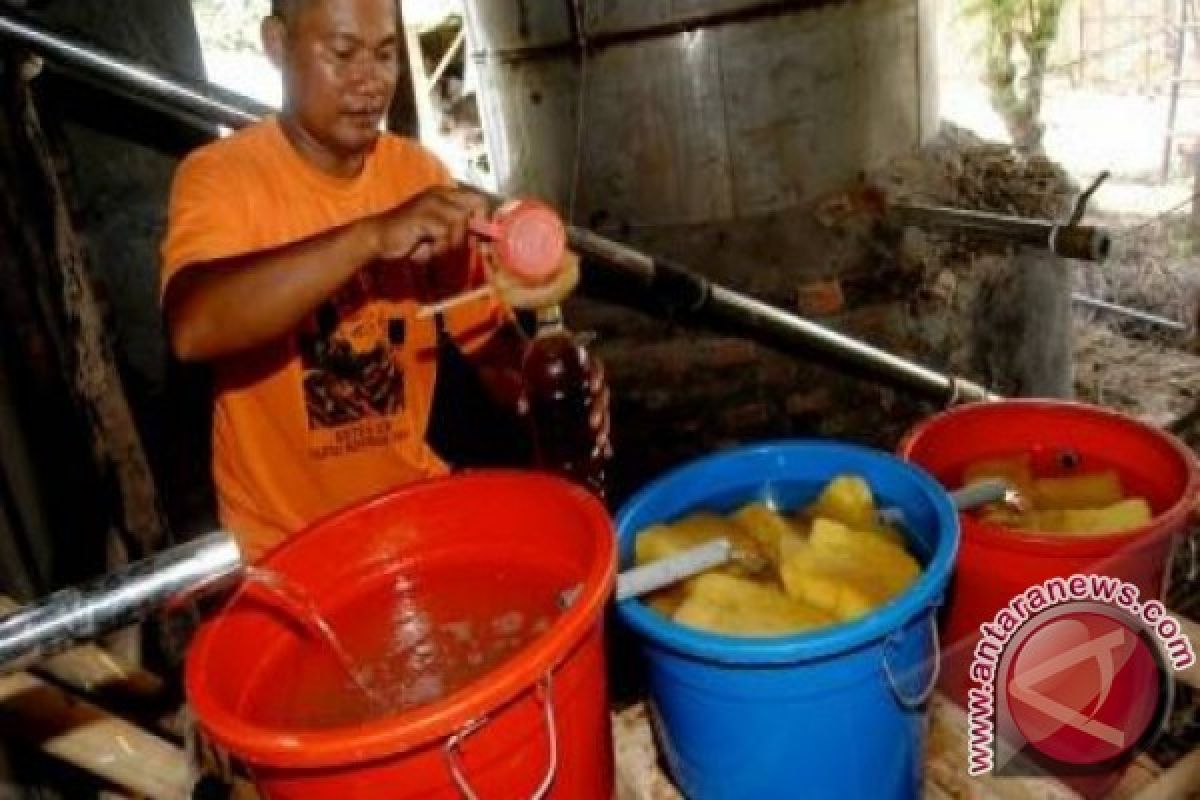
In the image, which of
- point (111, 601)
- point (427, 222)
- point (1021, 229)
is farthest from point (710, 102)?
point (111, 601)

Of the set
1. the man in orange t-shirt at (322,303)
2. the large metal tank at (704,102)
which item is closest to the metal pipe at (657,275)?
the large metal tank at (704,102)

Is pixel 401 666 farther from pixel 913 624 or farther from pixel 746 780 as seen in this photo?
pixel 913 624

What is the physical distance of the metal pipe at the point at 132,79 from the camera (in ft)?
10.4

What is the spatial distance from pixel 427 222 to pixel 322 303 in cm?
49

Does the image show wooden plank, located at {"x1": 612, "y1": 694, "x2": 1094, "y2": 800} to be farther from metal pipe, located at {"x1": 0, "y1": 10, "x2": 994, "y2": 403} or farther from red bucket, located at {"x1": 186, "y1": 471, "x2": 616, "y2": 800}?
metal pipe, located at {"x1": 0, "y1": 10, "x2": 994, "y2": 403}

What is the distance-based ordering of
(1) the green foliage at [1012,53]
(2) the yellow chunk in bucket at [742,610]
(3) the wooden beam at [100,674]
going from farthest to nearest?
(1) the green foliage at [1012,53] < (3) the wooden beam at [100,674] < (2) the yellow chunk in bucket at [742,610]

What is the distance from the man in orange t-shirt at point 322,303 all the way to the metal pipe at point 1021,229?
8.89 feet

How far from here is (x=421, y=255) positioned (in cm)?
205

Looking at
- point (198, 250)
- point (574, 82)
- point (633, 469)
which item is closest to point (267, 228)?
point (198, 250)

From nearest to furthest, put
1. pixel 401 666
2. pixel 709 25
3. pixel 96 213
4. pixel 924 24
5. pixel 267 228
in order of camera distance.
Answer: pixel 401 666, pixel 267 228, pixel 96 213, pixel 709 25, pixel 924 24

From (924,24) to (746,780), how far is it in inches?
203

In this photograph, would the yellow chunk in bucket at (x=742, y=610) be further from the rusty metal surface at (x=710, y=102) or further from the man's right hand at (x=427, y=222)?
the rusty metal surface at (x=710, y=102)

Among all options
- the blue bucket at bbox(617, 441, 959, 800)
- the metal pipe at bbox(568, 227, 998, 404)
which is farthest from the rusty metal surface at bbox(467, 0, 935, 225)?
the blue bucket at bbox(617, 441, 959, 800)

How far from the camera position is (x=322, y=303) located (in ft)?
7.61
